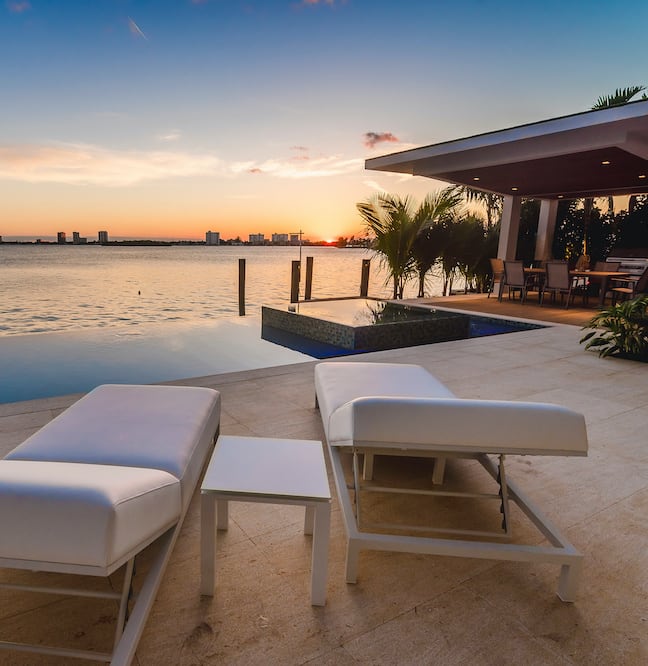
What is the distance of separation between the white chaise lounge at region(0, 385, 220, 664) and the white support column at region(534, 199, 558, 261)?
1179cm

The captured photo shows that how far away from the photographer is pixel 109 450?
4.76 feet

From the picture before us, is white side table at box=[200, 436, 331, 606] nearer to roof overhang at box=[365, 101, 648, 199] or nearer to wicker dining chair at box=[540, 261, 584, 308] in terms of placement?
roof overhang at box=[365, 101, 648, 199]

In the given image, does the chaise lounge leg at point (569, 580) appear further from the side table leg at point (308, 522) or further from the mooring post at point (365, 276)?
the mooring post at point (365, 276)

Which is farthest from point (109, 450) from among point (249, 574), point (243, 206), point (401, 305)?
point (243, 206)

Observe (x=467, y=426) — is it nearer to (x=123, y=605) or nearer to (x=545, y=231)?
(x=123, y=605)

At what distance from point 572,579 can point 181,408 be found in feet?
4.77

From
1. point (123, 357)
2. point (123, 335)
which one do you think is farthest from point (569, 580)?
point (123, 335)

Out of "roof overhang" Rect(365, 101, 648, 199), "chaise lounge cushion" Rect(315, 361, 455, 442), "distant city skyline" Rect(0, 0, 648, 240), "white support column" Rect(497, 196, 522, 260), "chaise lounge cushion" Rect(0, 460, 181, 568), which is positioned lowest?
"chaise lounge cushion" Rect(315, 361, 455, 442)

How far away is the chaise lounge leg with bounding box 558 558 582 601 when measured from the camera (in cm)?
136

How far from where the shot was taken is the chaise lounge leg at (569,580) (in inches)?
53.7

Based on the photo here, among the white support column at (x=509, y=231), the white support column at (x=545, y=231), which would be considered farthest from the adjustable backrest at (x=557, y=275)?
the white support column at (x=545, y=231)

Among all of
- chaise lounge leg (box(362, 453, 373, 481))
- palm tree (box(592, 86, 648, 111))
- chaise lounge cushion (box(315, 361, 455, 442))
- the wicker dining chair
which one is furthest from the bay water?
palm tree (box(592, 86, 648, 111))

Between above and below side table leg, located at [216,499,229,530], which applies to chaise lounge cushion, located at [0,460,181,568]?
above

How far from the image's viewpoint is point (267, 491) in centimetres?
127
